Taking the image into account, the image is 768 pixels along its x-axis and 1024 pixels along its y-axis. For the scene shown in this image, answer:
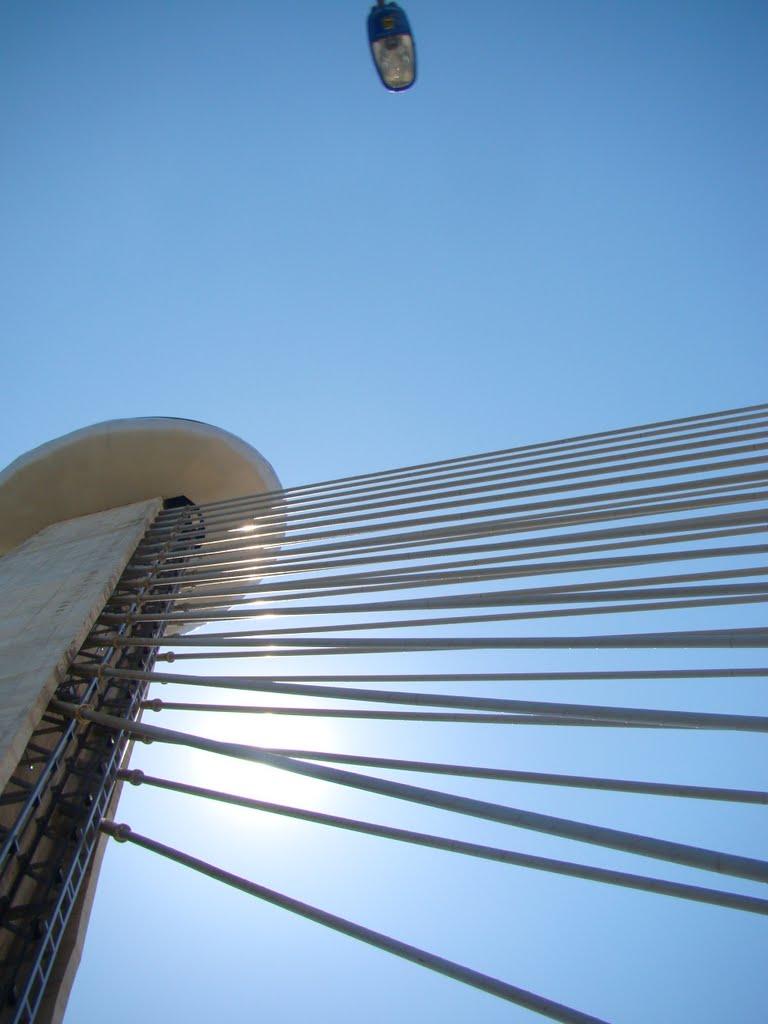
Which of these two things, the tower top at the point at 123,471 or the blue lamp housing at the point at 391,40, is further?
the tower top at the point at 123,471

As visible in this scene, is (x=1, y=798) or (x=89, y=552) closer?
(x=1, y=798)

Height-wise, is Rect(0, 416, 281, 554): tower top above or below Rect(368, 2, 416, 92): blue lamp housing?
below

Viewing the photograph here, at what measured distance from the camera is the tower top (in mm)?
9422

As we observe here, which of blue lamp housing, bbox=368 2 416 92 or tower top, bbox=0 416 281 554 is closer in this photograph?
blue lamp housing, bbox=368 2 416 92

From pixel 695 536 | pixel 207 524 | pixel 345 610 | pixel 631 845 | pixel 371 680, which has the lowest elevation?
pixel 631 845

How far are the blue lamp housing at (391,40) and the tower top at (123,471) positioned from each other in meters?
5.17

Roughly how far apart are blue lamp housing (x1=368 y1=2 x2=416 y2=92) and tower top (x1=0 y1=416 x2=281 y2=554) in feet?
17.0

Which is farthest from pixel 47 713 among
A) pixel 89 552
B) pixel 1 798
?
pixel 89 552

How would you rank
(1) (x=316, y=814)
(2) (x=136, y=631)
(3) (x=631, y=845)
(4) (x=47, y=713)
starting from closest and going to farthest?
(3) (x=631, y=845) → (1) (x=316, y=814) → (4) (x=47, y=713) → (2) (x=136, y=631)

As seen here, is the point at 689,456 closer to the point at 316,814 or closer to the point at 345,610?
the point at 345,610

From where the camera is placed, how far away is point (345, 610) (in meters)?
4.64

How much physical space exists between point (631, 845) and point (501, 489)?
166 inches

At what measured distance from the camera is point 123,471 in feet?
31.4

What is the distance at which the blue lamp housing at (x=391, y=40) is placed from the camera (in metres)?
5.38
